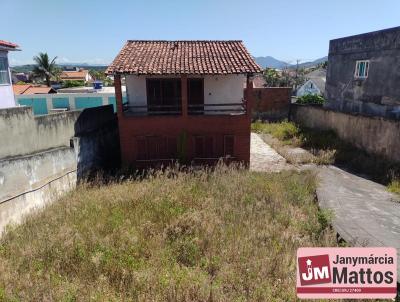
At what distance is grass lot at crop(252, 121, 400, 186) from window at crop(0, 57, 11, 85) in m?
14.6

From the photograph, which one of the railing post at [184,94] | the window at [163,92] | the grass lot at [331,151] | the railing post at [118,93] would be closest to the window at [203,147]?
the railing post at [184,94]

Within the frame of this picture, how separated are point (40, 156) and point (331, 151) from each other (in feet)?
40.0

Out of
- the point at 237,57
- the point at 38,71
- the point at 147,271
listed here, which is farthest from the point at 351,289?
the point at 38,71

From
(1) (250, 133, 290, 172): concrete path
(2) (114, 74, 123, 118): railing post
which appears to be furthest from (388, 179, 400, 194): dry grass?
(2) (114, 74, 123, 118): railing post

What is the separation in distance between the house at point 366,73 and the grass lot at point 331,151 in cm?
290

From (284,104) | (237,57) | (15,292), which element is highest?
(237,57)

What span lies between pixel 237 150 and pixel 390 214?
6053 millimetres

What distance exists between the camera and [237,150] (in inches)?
488

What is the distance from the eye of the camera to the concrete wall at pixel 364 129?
473 inches

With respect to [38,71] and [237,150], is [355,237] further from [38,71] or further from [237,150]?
[38,71]

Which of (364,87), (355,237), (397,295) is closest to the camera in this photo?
(397,295)

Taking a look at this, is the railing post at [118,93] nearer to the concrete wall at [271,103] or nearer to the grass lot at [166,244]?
the grass lot at [166,244]

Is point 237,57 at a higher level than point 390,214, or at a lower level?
higher

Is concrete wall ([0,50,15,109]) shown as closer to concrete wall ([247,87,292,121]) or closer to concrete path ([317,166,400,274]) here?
concrete path ([317,166,400,274])
